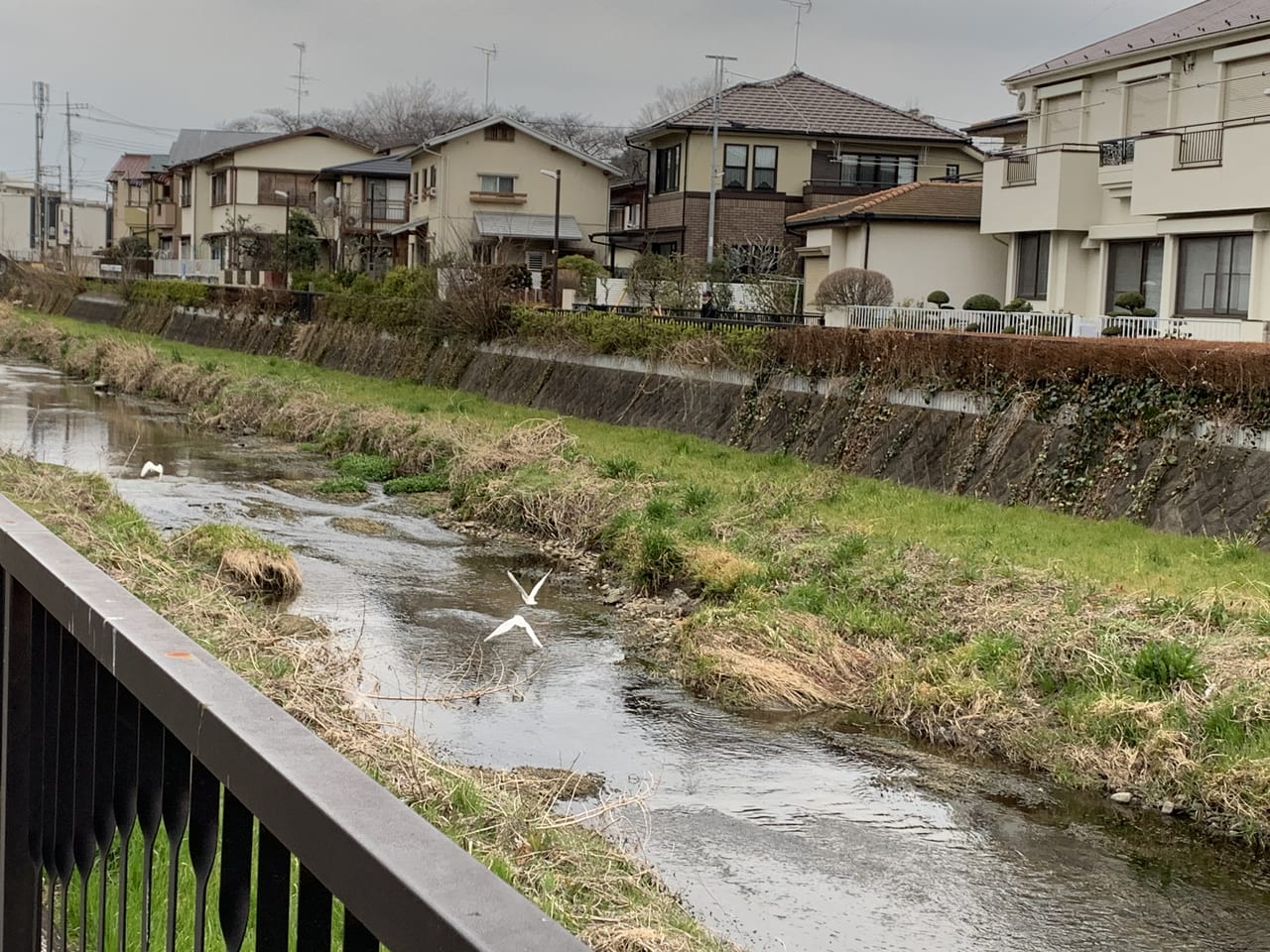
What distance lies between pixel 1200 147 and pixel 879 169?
860 inches

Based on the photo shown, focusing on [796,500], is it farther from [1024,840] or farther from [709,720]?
[1024,840]

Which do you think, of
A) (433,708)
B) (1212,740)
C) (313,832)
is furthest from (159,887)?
(1212,740)

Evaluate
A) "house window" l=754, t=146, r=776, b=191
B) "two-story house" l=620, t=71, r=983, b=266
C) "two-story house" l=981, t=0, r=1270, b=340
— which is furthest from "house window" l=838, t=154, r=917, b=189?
"two-story house" l=981, t=0, r=1270, b=340

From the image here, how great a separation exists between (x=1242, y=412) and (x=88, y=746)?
516 inches

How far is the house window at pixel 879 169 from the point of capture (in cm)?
4644

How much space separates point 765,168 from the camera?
1800 inches

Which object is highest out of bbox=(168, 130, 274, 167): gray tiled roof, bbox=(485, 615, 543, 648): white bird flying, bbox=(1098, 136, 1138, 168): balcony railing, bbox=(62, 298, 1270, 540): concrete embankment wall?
bbox=(168, 130, 274, 167): gray tiled roof

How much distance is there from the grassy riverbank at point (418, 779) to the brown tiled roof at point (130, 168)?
91.2 meters

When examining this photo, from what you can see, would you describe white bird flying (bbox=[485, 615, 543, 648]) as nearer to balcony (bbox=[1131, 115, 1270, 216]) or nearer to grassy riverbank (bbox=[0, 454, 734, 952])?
grassy riverbank (bbox=[0, 454, 734, 952])

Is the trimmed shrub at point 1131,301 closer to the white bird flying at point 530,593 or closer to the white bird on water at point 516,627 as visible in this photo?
the white bird flying at point 530,593

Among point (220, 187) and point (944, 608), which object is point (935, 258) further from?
point (220, 187)

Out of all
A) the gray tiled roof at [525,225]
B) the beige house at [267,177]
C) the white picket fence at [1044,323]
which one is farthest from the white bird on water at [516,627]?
the beige house at [267,177]

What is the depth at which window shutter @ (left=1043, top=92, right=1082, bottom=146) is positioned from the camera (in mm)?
31172

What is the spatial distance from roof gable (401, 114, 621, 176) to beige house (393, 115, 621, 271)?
0.04 metres
